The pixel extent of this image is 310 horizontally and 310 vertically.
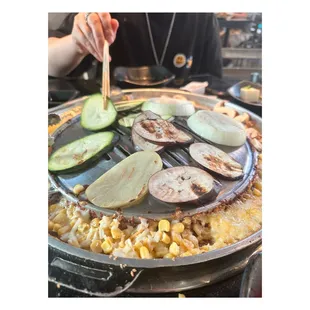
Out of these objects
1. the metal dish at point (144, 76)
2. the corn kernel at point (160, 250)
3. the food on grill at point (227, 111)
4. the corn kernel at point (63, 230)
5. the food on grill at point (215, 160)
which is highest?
the metal dish at point (144, 76)

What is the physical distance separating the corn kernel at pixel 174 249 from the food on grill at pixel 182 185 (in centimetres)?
14

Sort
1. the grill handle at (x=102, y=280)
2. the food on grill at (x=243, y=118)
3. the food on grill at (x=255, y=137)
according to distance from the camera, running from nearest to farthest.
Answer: the grill handle at (x=102, y=280) < the food on grill at (x=255, y=137) < the food on grill at (x=243, y=118)

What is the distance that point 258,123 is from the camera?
1572 millimetres

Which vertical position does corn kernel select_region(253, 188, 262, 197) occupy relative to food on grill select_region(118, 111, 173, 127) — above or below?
below

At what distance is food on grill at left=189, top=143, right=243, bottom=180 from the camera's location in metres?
1.26

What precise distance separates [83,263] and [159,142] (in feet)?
1.88

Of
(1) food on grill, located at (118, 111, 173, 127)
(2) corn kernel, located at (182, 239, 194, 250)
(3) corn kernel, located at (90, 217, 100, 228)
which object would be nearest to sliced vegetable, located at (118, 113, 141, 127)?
(1) food on grill, located at (118, 111, 173, 127)

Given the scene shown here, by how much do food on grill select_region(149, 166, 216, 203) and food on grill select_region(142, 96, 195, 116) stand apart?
416 mm

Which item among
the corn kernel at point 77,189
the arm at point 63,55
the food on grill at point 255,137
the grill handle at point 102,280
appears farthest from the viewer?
the food on grill at point 255,137

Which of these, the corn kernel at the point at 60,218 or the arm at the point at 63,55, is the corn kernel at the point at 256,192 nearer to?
the corn kernel at the point at 60,218

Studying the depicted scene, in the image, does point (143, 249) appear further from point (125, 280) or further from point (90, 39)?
point (90, 39)

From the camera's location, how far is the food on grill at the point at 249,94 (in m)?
1.50

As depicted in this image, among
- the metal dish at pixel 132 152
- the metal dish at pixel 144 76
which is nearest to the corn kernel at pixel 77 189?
the metal dish at pixel 132 152

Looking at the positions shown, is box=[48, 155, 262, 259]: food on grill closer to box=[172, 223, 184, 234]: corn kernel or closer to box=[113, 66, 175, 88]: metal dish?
box=[172, 223, 184, 234]: corn kernel
